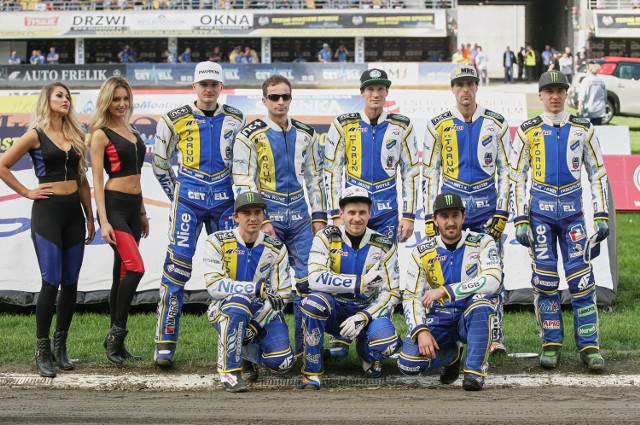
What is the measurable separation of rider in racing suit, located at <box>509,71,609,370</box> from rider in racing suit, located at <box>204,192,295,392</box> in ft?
6.68

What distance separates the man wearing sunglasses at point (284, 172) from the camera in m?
7.34

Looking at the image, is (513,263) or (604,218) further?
(513,263)

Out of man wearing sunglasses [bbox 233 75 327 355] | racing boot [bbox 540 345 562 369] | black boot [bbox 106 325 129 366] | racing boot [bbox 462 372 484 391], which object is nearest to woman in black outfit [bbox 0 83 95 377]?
black boot [bbox 106 325 129 366]

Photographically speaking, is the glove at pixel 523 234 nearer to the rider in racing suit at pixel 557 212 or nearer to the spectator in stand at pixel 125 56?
the rider in racing suit at pixel 557 212

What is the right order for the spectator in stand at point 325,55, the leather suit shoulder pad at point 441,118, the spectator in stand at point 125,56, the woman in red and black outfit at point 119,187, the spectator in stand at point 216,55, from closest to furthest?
the woman in red and black outfit at point 119,187 < the leather suit shoulder pad at point 441,118 < the spectator in stand at point 325,55 < the spectator in stand at point 216,55 < the spectator in stand at point 125,56

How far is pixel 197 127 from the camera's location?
7422 millimetres

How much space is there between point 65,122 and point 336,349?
9.43 ft

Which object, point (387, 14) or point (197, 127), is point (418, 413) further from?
point (387, 14)

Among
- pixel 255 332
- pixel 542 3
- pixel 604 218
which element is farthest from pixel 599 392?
pixel 542 3

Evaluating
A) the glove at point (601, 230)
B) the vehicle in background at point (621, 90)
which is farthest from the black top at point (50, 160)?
the vehicle in background at point (621, 90)

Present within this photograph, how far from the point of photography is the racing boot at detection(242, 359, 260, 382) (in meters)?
7.03

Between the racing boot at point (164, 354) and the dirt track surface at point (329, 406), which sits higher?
the racing boot at point (164, 354)

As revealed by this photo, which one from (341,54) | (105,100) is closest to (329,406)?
(105,100)

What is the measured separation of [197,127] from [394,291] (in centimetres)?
207
